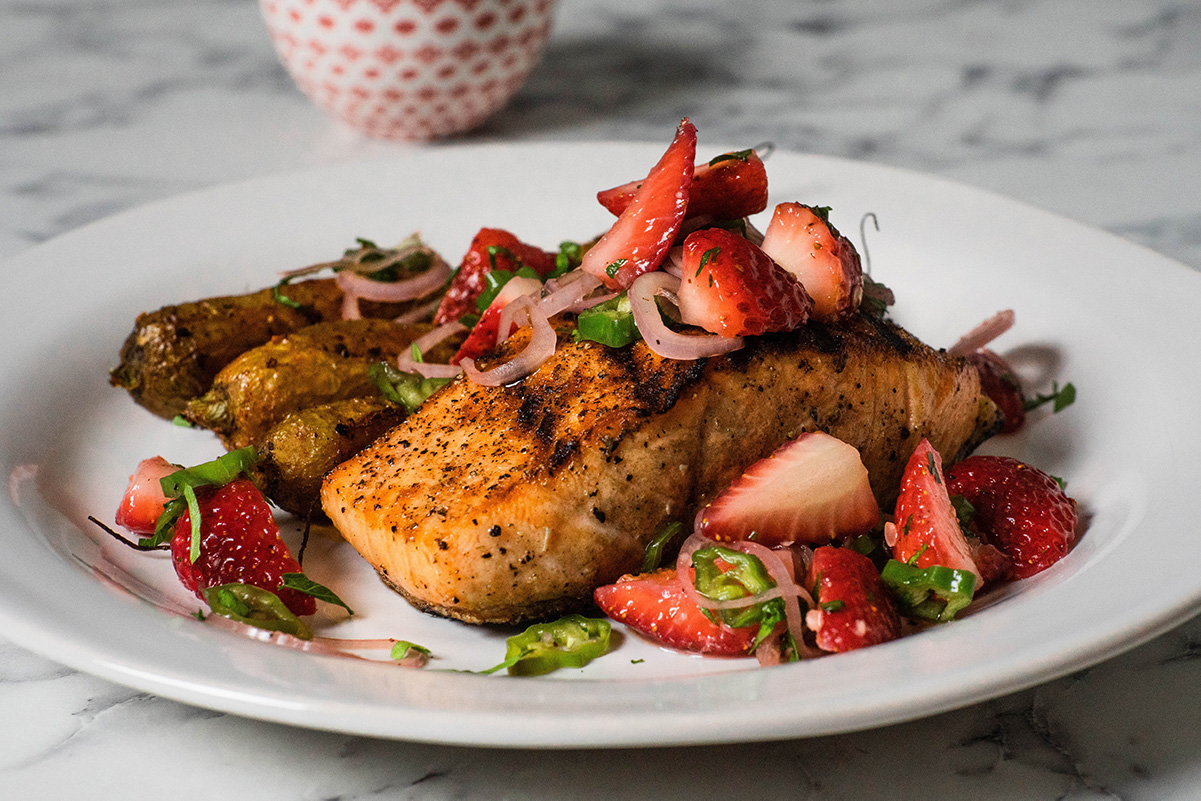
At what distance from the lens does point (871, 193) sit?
15.8 feet

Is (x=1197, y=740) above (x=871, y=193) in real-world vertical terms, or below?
below

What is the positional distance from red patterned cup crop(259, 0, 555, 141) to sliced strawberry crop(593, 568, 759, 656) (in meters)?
3.48

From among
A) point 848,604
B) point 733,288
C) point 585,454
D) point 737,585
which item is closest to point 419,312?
point 585,454

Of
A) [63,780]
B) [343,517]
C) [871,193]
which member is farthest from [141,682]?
[871,193]

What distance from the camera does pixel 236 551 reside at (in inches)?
124

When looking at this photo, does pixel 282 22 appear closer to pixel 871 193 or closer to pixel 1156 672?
pixel 871 193

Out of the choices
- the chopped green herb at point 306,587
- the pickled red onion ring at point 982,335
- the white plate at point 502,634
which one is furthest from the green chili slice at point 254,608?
the pickled red onion ring at point 982,335

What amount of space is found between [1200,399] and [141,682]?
2.75 metres

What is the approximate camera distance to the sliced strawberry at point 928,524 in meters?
2.94

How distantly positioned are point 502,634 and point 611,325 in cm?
81

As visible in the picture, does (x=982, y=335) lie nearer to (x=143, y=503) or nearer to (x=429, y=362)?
(x=429, y=362)

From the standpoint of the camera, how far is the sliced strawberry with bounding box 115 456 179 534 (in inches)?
135

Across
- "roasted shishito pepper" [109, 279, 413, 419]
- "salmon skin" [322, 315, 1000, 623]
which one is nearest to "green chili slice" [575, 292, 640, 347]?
"salmon skin" [322, 315, 1000, 623]

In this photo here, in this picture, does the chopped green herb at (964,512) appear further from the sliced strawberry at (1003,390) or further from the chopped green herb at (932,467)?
the sliced strawberry at (1003,390)
